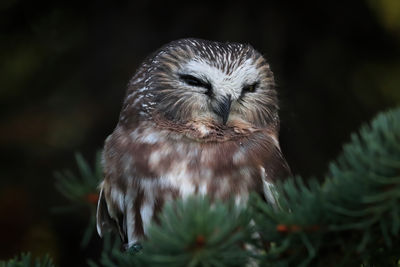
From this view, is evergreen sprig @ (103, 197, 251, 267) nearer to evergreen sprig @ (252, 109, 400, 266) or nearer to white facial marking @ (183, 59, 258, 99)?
evergreen sprig @ (252, 109, 400, 266)

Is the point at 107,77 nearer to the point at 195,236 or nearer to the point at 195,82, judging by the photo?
the point at 195,82

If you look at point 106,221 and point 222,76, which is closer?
point 222,76

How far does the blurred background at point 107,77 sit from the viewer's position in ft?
10.7

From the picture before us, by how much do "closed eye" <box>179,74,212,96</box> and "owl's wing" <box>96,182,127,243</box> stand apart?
606 millimetres

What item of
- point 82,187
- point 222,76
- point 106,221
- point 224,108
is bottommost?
point 106,221

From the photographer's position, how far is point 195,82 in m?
2.62

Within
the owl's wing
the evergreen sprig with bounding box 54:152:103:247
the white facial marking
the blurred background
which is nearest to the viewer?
the evergreen sprig with bounding box 54:152:103:247

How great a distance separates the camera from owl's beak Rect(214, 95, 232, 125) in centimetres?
249

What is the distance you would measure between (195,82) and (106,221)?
783mm

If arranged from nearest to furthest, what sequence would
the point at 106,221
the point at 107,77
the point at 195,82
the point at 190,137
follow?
1. the point at 190,137
2. the point at 195,82
3. the point at 106,221
4. the point at 107,77

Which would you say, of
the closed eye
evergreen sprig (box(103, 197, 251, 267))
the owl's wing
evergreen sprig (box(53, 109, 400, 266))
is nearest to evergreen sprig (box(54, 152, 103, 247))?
the owl's wing

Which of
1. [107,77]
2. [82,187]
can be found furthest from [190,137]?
[107,77]

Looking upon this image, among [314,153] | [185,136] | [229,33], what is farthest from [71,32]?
[314,153]

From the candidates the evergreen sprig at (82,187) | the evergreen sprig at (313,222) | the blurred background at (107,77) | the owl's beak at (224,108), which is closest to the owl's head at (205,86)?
the owl's beak at (224,108)
